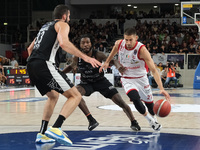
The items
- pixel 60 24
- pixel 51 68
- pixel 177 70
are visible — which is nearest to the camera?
pixel 60 24

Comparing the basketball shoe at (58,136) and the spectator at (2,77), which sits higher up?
the basketball shoe at (58,136)

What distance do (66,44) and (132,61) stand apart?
6.29 ft

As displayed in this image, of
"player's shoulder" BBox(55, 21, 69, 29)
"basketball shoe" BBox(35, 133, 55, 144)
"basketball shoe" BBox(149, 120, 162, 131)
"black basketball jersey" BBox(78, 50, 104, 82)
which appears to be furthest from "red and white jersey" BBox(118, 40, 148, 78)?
"basketball shoe" BBox(35, 133, 55, 144)

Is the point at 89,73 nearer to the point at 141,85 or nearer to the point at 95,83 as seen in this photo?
the point at 95,83

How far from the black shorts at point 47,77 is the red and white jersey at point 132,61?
1602 mm

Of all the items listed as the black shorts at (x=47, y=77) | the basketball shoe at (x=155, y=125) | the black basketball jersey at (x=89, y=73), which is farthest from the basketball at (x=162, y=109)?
the black shorts at (x=47, y=77)

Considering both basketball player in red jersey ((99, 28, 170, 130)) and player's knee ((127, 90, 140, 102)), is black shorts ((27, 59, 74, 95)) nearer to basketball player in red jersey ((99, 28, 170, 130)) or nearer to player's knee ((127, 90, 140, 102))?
basketball player in red jersey ((99, 28, 170, 130))

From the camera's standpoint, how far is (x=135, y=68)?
258 inches

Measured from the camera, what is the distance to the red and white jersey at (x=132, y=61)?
646 cm

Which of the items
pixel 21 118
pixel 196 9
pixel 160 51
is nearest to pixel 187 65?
pixel 160 51

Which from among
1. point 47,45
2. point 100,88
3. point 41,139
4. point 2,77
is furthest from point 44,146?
point 2,77

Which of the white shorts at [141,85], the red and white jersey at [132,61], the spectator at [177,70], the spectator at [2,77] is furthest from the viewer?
the spectator at [177,70]

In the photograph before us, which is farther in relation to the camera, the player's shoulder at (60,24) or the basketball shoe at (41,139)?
the basketball shoe at (41,139)

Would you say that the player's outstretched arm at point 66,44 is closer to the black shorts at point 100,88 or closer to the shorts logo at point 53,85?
the shorts logo at point 53,85
